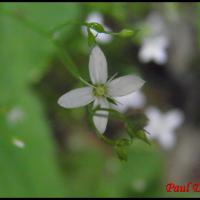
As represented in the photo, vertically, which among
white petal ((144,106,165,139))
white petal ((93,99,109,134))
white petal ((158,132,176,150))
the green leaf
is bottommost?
the green leaf

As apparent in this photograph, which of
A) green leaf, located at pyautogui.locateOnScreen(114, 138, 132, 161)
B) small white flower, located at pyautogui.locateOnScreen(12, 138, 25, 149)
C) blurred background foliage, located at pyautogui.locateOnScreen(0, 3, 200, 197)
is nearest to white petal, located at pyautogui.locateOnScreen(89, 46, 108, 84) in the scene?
green leaf, located at pyautogui.locateOnScreen(114, 138, 132, 161)

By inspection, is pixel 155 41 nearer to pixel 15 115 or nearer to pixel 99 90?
pixel 15 115

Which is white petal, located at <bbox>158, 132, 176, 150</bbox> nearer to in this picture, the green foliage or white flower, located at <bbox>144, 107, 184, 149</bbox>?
white flower, located at <bbox>144, 107, 184, 149</bbox>

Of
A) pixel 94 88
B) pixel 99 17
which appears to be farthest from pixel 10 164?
pixel 94 88

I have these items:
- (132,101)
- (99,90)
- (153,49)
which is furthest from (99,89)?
(132,101)

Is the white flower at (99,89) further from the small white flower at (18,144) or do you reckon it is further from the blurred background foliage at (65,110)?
the blurred background foliage at (65,110)

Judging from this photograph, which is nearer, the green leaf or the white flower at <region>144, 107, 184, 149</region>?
the green leaf

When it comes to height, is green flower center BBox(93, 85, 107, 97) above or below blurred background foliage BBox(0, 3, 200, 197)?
below
